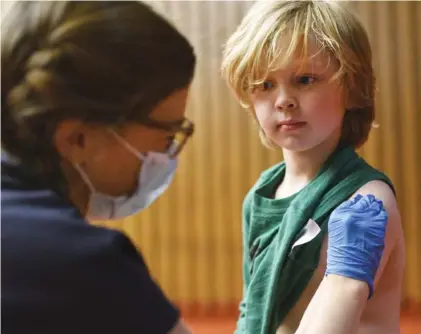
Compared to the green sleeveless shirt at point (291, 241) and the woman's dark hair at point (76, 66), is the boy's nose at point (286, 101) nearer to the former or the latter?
the green sleeveless shirt at point (291, 241)

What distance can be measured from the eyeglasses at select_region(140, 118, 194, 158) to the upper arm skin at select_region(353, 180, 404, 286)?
12.1 inches

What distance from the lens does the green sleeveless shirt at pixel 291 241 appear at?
959mm

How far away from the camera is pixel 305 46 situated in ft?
3.16

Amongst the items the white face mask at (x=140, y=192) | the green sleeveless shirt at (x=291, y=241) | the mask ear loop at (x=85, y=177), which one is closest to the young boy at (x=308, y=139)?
the green sleeveless shirt at (x=291, y=241)

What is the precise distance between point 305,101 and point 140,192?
1.04ft

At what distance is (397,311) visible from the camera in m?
1.00

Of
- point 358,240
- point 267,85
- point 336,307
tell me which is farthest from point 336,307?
point 267,85

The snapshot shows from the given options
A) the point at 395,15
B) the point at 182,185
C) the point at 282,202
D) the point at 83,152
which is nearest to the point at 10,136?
the point at 83,152

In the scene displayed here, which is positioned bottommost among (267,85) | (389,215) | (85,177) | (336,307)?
(336,307)

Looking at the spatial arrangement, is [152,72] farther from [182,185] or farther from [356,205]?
[182,185]

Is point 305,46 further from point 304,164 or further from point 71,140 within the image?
point 71,140

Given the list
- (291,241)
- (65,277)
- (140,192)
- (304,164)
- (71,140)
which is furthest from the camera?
(304,164)

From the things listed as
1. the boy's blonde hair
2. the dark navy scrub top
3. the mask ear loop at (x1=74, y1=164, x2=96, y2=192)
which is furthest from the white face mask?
the boy's blonde hair

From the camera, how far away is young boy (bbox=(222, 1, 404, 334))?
3.15ft
